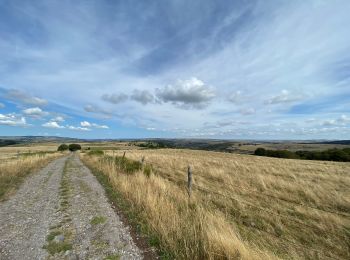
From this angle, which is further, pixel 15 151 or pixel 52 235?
pixel 15 151

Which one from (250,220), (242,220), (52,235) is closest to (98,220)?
(52,235)

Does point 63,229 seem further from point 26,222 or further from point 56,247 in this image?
point 26,222

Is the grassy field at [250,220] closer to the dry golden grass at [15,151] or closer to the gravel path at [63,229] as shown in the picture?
the gravel path at [63,229]

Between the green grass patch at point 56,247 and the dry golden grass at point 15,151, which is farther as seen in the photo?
the dry golden grass at point 15,151

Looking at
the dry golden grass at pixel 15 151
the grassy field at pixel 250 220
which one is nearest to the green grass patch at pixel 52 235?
the grassy field at pixel 250 220

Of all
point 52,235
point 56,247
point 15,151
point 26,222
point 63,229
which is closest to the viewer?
point 56,247

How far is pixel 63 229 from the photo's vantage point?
613 centimetres

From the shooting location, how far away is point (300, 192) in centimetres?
1192

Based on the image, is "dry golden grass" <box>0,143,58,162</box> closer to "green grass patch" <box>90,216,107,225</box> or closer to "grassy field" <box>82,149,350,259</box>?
"green grass patch" <box>90,216,107,225</box>

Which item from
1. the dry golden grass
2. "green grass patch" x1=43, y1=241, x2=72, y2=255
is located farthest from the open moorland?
the dry golden grass

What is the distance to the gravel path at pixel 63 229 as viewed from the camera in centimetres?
487

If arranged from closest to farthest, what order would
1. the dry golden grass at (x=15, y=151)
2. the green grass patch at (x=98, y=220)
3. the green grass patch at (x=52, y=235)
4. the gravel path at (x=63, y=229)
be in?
the gravel path at (x=63, y=229) → the green grass patch at (x=52, y=235) → the green grass patch at (x=98, y=220) → the dry golden grass at (x=15, y=151)

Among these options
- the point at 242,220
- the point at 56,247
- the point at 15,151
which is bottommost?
the point at 242,220

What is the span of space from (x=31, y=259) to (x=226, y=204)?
720 centimetres
